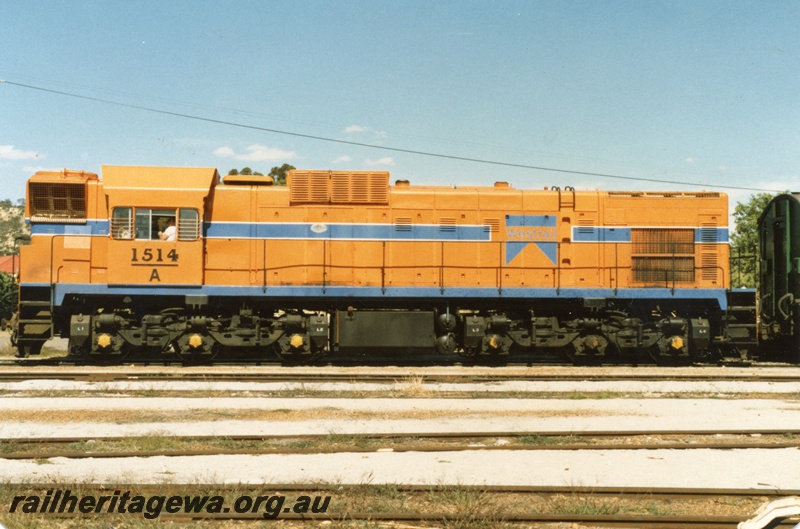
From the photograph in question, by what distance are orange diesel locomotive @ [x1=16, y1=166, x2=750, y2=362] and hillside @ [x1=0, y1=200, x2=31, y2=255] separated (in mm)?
120841

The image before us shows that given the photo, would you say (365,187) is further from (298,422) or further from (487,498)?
(487,498)

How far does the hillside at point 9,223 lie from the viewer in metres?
131

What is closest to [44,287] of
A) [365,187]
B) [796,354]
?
[365,187]

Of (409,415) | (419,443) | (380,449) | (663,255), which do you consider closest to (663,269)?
(663,255)

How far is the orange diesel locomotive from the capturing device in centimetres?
1379

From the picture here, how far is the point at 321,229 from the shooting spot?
14.5 m

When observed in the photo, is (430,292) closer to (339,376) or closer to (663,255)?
(339,376)

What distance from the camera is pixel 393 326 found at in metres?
14.3

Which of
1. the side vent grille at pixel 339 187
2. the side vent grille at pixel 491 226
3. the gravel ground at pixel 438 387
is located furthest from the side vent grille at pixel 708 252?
the side vent grille at pixel 339 187

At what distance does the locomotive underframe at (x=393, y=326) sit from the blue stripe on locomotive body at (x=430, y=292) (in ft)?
0.68

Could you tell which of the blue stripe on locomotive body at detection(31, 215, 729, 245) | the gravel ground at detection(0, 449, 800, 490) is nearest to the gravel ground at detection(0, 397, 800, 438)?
the gravel ground at detection(0, 449, 800, 490)

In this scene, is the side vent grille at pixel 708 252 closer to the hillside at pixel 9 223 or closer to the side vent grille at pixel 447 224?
the side vent grille at pixel 447 224

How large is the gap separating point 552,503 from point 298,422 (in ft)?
13.8

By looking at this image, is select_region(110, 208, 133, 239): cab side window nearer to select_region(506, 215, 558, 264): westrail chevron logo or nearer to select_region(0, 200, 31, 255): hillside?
select_region(506, 215, 558, 264): westrail chevron logo
